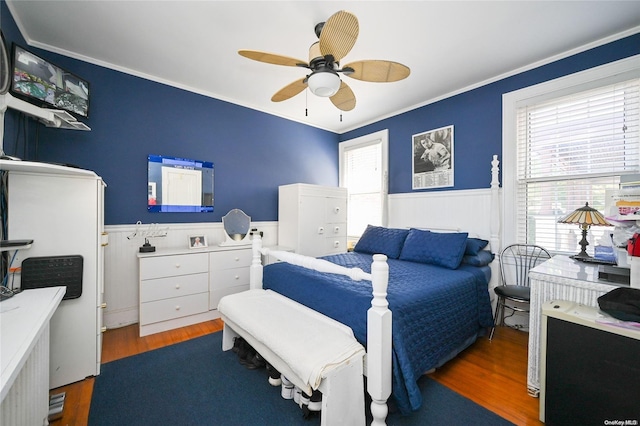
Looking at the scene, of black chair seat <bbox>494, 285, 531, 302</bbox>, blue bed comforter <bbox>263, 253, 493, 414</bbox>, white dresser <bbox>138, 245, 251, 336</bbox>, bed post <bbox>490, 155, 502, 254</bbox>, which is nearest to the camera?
blue bed comforter <bbox>263, 253, 493, 414</bbox>

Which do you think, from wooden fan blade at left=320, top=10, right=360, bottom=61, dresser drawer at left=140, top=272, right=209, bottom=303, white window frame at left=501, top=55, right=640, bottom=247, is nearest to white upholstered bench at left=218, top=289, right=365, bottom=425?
dresser drawer at left=140, top=272, right=209, bottom=303

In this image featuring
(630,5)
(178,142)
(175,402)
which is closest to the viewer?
(175,402)

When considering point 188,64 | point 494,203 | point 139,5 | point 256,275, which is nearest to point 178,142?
point 188,64

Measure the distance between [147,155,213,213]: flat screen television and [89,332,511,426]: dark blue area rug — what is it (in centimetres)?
163

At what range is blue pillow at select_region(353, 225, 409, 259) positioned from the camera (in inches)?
119

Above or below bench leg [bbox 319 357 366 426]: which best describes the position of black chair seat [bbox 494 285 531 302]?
above

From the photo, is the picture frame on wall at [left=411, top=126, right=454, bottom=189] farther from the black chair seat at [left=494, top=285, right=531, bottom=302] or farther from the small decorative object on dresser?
the small decorative object on dresser

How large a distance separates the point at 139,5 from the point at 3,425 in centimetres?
247

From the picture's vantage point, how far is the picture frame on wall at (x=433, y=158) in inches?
128

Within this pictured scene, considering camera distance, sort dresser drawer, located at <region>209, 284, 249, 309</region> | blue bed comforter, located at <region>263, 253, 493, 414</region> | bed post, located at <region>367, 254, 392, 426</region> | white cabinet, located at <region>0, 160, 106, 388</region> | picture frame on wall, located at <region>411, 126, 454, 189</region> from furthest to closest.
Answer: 1. picture frame on wall, located at <region>411, 126, 454, 189</region>
2. dresser drawer, located at <region>209, 284, 249, 309</region>
3. white cabinet, located at <region>0, 160, 106, 388</region>
4. blue bed comforter, located at <region>263, 253, 493, 414</region>
5. bed post, located at <region>367, 254, 392, 426</region>

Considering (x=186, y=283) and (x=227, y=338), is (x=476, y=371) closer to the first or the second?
(x=227, y=338)

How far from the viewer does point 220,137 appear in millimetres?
3400

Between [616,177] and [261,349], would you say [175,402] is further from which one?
[616,177]

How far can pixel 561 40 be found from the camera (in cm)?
220
